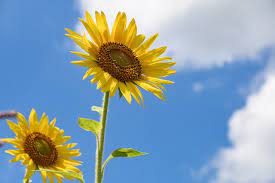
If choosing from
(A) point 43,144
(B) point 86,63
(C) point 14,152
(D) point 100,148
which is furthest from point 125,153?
(A) point 43,144

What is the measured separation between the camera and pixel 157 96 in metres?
5.23

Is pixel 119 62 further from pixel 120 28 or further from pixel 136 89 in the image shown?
pixel 136 89

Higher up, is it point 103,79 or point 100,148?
point 103,79

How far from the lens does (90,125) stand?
458 cm

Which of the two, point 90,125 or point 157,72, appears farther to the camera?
point 157,72

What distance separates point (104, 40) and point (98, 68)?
1.91 feet

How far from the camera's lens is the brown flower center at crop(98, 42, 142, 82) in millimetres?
5488

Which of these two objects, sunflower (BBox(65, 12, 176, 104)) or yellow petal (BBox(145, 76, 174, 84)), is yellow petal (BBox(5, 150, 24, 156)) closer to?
sunflower (BBox(65, 12, 176, 104))

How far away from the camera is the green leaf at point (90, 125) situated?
15.0 feet

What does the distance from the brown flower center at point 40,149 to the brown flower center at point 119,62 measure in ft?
5.32

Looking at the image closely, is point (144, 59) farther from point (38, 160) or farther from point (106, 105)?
point (38, 160)

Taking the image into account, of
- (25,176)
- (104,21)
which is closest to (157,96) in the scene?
(104,21)

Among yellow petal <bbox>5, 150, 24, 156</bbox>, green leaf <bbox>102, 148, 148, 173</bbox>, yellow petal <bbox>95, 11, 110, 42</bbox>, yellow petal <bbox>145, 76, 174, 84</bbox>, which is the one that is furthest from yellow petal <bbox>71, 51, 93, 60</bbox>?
yellow petal <bbox>5, 150, 24, 156</bbox>

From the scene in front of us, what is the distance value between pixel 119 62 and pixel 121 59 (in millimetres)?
105
